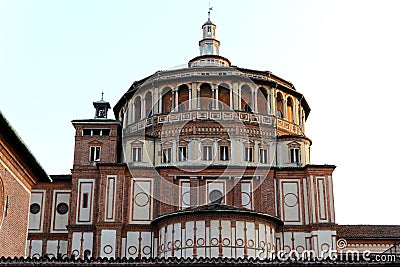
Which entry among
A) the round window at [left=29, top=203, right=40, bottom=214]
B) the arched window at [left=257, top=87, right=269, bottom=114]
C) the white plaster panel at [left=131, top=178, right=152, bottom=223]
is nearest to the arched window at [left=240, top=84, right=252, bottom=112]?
the arched window at [left=257, top=87, right=269, bottom=114]

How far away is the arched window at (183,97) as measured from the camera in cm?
4981

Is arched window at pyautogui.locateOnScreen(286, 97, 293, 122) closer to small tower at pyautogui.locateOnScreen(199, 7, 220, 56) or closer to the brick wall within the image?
small tower at pyautogui.locateOnScreen(199, 7, 220, 56)

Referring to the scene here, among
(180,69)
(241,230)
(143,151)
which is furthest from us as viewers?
(180,69)

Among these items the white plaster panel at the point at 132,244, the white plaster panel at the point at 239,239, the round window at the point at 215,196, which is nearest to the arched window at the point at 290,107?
the round window at the point at 215,196

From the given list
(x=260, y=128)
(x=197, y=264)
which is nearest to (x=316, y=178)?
(x=260, y=128)

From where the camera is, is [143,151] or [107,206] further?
[143,151]

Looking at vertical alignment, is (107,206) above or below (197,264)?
above

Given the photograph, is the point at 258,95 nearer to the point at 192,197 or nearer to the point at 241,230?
the point at 192,197

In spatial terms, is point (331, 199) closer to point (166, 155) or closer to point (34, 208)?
point (166, 155)

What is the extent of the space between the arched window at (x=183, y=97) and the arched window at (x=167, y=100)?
0.82 meters

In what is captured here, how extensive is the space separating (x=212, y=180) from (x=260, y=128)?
22.1 ft

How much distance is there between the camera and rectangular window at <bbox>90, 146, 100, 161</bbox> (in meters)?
46.9

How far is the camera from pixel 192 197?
44125 millimetres

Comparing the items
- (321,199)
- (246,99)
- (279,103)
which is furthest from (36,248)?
(279,103)
